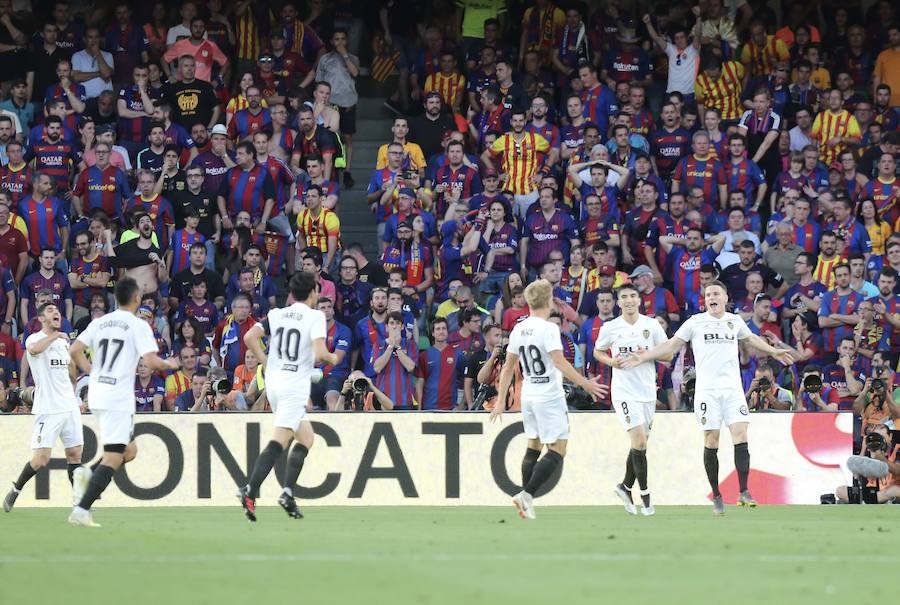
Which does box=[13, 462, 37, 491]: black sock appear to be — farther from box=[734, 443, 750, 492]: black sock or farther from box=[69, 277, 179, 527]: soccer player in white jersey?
box=[734, 443, 750, 492]: black sock

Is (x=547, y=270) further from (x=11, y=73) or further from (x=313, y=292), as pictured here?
A: (x=11, y=73)

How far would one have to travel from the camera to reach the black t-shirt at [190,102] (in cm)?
2388

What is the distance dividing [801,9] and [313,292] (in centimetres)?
1495

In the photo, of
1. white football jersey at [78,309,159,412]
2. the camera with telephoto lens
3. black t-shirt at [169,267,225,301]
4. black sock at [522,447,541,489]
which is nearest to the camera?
white football jersey at [78,309,159,412]

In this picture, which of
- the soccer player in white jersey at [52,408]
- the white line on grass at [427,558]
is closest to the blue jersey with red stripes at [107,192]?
the soccer player in white jersey at [52,408]

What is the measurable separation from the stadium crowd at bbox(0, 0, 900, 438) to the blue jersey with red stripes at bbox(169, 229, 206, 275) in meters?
0.04

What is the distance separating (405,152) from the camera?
75.4 ft

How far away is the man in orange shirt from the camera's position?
2442cm

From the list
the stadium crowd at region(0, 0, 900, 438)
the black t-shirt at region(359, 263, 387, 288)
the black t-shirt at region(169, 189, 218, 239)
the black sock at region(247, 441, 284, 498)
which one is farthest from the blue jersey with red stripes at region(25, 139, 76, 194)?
the black sock at region(247, 441, 284, 498)

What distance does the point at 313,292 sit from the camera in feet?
43.6

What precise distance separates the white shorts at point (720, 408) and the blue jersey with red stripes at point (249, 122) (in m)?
10.7

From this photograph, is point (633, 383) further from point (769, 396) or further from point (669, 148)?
point (669, 148)

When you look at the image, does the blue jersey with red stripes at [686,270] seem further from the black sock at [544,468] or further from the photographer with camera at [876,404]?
the black sock at [544,468]

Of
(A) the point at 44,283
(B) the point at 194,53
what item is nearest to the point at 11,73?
(B) the point at 194,53
